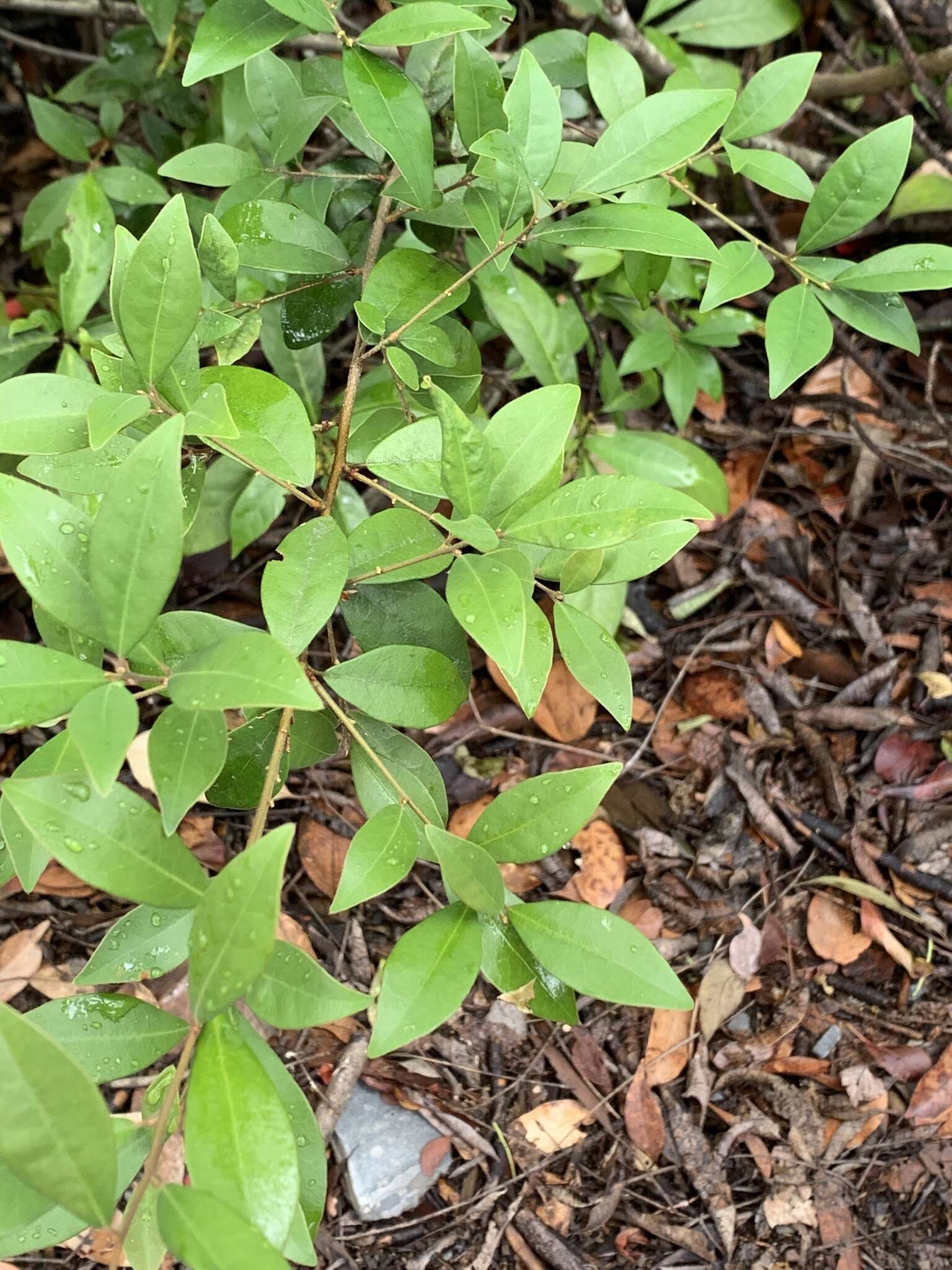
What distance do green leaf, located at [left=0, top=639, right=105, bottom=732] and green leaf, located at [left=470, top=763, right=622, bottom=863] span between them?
37 cm

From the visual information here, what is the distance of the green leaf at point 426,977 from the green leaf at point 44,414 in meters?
0.56

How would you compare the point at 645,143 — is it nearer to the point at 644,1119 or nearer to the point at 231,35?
the point at 231,35

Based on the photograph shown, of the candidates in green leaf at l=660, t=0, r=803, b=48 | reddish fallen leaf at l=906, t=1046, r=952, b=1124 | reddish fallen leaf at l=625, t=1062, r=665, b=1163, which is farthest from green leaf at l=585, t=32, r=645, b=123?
reddish fallen leaf at l=906, t=1046, r=952, b=1124

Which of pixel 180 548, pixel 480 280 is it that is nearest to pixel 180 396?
pixel 180 548

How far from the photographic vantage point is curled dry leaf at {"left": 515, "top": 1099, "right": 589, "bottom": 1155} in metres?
1.60

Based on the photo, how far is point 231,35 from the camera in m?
0.99

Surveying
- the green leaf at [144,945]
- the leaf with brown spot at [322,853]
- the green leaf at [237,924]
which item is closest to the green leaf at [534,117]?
the green leaf at [237,924]

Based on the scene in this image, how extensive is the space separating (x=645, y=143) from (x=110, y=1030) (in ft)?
3.25

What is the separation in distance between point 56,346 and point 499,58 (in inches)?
37.1

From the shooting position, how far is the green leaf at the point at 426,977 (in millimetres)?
764

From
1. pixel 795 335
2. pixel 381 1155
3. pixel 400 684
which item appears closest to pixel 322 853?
pixel 381 1155

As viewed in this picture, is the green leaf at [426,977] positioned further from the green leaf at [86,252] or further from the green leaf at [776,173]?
the green leaf at [86,252]

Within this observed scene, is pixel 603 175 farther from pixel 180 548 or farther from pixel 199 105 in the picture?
pixel 199 105

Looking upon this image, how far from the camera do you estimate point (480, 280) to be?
156cm
